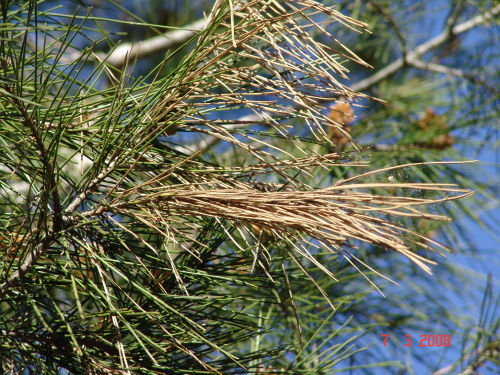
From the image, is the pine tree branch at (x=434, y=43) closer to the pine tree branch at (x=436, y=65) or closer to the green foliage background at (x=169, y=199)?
the pine tree branch at (x=436, y=65)

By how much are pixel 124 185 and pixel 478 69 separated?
3.90ft

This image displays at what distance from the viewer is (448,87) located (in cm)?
148

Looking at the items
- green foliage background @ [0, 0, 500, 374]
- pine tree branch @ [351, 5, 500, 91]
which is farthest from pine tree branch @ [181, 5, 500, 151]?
green foliage background @ [0, 0, 500, 374]

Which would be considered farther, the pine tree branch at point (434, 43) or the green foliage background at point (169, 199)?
the pine tree branch at point (434, 43)
